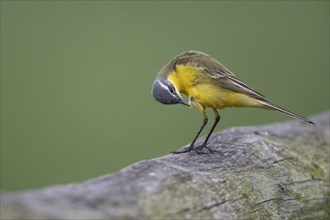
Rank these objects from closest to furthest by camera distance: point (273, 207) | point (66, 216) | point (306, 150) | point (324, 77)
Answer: point (66, 216), point (273, 207), point (306, 150), point (324, 77)

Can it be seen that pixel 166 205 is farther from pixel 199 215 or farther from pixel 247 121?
pixel 247 121

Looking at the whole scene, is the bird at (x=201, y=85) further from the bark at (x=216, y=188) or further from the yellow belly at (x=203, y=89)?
the bark at (x=216, y=188)

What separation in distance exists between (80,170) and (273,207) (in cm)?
646

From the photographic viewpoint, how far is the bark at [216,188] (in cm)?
311

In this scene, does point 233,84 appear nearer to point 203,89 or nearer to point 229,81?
point 229,81

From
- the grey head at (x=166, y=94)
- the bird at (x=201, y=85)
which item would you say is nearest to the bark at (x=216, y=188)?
the bird at (x=201, y=85)

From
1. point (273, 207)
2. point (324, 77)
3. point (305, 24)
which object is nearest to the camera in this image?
point (273, 207)

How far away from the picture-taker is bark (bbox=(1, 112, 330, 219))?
3109mm

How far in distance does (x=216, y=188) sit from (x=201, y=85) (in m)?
2.28

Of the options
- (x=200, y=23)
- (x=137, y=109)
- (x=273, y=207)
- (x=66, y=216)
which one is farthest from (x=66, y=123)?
(x=66, y=216)

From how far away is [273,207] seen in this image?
13.3ft

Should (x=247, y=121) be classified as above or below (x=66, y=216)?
below

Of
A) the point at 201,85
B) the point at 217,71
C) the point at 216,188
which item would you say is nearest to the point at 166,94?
the point at 201,85

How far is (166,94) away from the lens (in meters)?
5.79
